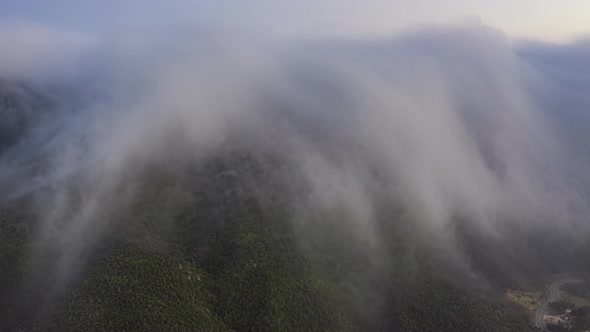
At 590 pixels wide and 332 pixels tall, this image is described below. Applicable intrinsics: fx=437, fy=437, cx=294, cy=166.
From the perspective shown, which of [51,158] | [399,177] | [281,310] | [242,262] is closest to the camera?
[281,310]

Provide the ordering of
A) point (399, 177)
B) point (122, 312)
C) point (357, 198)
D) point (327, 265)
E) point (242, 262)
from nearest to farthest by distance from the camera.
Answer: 1. point (122, 312)
2. point (242, 262)
3. point (327, 265)
4. point (357, 198)
5. point (399, 177)

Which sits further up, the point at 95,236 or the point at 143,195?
the point at 143,195

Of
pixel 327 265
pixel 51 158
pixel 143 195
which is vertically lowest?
pixel 51 158

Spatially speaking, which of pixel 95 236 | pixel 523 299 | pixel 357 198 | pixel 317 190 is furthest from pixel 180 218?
pixel 523 299

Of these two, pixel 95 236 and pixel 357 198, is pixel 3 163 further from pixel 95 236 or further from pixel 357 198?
pixel 357 198

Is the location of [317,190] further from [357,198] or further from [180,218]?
[180,218]

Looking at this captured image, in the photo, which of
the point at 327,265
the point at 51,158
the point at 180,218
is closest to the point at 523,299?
the point at 327,265

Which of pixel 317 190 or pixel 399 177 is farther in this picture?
pixel 399 177
